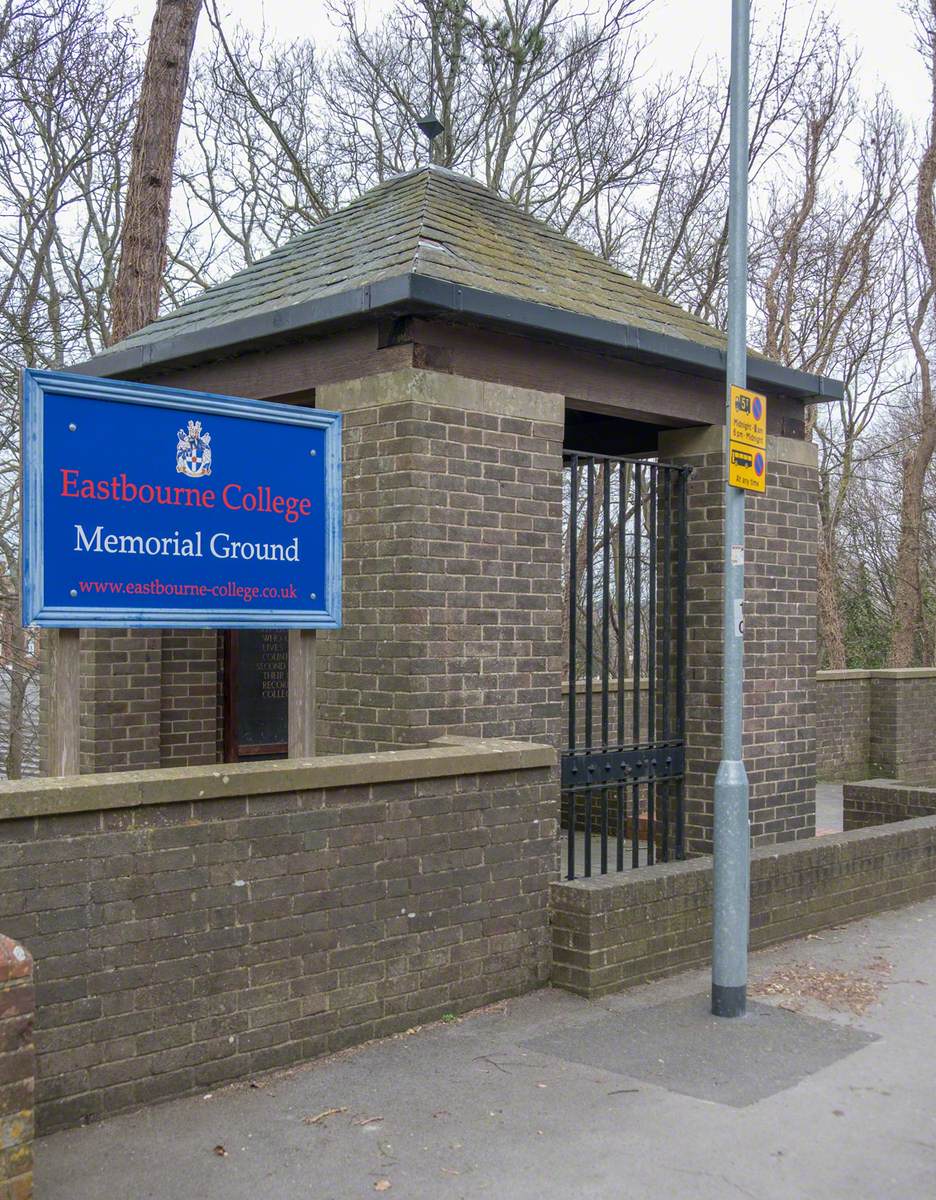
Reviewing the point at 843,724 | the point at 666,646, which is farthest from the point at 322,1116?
the point at 843,724

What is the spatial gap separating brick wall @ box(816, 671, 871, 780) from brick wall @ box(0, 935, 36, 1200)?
16.1 m

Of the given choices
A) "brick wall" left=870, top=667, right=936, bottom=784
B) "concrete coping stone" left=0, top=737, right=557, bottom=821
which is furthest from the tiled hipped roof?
"brick wall" left=870, top=667, right=936, bottom=784

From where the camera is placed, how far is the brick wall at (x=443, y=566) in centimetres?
692

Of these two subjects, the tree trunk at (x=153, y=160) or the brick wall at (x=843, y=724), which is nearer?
the tree trunk at (x=153, y=160)

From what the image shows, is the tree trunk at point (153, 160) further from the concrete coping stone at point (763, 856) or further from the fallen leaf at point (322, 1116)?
the fallen leaf at point (322, 1116)

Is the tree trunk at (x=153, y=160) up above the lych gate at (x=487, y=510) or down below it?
Result: above

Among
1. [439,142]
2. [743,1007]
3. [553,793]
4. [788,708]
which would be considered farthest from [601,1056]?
[439,142]

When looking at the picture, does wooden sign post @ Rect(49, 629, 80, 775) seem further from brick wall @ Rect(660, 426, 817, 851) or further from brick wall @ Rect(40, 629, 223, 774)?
brick wall @ Rect(660, 426, 817, 851)

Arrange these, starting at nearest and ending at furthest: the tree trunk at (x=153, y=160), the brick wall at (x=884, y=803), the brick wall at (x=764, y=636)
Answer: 1. the brick wall at (x=764, y=636)
2. the brick wall at (x=884, y=803)
3. the tree trunk at (x=153, y=160)

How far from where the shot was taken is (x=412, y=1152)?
4488mm

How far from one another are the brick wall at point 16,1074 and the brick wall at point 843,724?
1607cm

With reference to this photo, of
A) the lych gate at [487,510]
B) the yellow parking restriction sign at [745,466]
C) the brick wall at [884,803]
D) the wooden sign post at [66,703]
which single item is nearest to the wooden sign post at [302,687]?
the lych gate at [487,510]

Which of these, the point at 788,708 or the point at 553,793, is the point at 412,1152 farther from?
the point at 788,708

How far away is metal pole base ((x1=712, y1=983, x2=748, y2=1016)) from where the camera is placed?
241 inches
